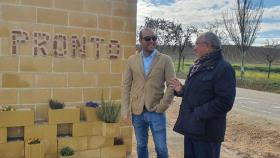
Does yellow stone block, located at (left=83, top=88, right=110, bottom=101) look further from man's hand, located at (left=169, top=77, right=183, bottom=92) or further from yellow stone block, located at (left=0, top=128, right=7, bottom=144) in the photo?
man's hand, located at (left=169, top=77, right=183, bottom=92)

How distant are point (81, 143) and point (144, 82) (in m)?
1.52

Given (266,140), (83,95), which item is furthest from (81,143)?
(266,140)

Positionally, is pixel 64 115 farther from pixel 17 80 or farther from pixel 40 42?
pixel 40 42

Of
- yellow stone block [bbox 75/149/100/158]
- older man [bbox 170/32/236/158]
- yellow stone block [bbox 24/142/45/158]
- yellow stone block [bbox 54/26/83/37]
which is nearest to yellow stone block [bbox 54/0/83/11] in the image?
yellow stone block [bbox 54/26/83/37]

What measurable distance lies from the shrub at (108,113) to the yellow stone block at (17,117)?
0.96m

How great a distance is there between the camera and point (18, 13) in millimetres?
4887

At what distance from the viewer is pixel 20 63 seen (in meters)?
4.95

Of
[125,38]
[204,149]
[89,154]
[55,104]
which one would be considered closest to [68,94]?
[55,104]

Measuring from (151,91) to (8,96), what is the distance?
1.88 meters

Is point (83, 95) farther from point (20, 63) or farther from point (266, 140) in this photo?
point (266, 140)

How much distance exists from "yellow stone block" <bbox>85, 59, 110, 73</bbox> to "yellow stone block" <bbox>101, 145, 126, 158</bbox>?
44.2 inches

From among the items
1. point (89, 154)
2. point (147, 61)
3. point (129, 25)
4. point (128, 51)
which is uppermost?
point (129, 25)

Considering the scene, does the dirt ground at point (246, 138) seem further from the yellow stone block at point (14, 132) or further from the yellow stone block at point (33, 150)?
the yellow stone block at point (14, 132)

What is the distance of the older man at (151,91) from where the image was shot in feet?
14.4
